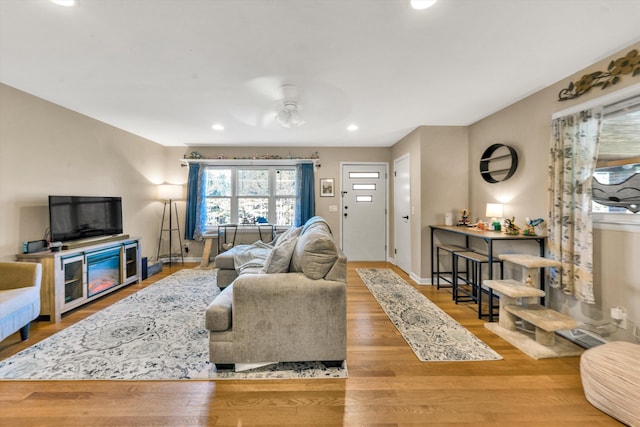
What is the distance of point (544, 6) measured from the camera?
1582mm

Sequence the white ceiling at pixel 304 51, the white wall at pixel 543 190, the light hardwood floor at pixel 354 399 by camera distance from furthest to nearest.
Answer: the white wall at pixel 543 190, the white ceiling at pixel 304 51, the light hardwood floor at pixel 354 399

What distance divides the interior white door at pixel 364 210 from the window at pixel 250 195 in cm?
114

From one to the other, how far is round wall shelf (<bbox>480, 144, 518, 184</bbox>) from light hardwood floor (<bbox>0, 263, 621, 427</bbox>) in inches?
79.9

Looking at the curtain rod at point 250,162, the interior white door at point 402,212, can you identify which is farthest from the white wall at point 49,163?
the interior white door at point 402,212

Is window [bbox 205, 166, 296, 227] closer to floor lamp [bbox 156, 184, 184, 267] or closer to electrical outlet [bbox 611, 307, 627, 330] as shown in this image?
floor lamp [bbox 156, 184, 184, 267]

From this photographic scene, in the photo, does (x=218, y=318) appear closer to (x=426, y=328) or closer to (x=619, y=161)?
(x=426, y=328)

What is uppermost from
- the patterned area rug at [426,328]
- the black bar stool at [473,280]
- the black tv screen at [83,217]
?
the black tv screen at [83,217]

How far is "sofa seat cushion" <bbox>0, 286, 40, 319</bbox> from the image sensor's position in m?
2.03

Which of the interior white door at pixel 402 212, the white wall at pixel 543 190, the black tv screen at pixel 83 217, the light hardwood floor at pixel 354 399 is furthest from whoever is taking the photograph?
the interior white door at pixel 402 212

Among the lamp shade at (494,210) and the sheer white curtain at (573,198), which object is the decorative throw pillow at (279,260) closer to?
the sheer white curtain at (573,198)

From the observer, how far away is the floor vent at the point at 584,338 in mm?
2148

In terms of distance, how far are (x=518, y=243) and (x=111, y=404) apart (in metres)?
3.89

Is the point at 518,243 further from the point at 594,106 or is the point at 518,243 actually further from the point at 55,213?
the point at 55,213

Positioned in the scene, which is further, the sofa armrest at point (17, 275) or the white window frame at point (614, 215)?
the sofa armrest at point (17, 275)
